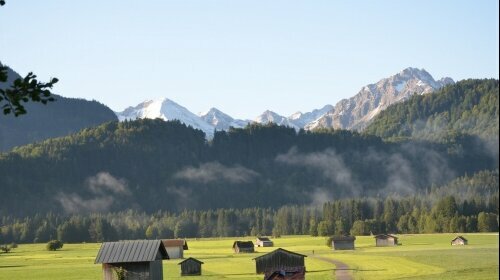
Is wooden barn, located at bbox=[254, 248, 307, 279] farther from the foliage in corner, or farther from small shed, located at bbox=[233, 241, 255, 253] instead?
the foliage in corner

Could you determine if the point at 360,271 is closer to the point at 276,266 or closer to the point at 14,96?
the point at 276,266

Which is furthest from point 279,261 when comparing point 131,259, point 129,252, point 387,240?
point 387,240

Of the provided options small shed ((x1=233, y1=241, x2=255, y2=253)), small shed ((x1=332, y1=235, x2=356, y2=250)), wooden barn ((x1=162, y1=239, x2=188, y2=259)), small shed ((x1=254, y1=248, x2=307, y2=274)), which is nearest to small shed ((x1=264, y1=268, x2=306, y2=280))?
small shed ((x1=254, y1=248, x2=307, y2=274))

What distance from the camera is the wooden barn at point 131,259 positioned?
64.7m

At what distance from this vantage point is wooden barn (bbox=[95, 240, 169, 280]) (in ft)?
212

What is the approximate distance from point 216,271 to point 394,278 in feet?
87.1

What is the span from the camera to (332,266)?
9669cm

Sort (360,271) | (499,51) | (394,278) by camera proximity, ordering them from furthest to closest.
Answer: (360,271) < (394,278) < (499,51)

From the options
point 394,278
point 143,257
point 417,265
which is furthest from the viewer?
point 417,265

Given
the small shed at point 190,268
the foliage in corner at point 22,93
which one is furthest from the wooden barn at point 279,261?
the foliage in corner at point 22,93

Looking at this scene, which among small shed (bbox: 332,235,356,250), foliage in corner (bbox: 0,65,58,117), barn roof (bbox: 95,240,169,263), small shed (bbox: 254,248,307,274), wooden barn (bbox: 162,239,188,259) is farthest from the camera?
small shed (bbox: 332,235,356,250)

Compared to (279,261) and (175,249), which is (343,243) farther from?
(279,261)

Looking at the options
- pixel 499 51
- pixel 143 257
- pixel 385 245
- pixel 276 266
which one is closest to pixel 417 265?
pixel 276 266

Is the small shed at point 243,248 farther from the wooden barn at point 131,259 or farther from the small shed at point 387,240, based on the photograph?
the wooden barn at point 131,259
